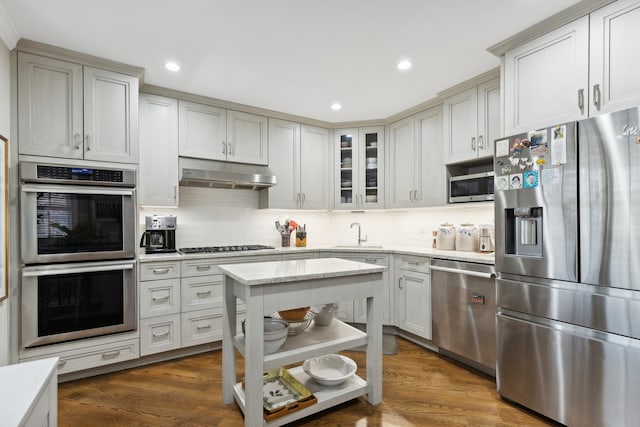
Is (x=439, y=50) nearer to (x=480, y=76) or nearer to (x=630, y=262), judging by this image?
(x=480, y=76)

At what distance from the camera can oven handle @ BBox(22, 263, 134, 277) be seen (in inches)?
87.6

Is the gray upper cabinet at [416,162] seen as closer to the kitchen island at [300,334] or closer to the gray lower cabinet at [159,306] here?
the kitchen island at [300,334]

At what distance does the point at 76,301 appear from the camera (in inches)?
93.8

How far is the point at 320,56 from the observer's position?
2447 mm

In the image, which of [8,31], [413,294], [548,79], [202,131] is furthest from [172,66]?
[413,294]

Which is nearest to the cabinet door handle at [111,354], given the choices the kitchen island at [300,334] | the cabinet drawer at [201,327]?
the cabinet drawer at [201,327]

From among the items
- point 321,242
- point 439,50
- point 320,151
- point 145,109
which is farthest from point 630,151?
point 145,109

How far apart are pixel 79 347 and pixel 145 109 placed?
214 cm

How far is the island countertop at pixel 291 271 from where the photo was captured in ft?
5.45

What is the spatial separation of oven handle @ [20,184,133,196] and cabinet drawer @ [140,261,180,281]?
0.65 meters

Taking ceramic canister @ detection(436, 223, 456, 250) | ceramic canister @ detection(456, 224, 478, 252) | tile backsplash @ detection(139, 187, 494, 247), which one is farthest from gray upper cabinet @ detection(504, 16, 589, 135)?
ceramic canister @ detection(436, 223, 456, 250)

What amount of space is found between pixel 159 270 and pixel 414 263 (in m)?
2.43

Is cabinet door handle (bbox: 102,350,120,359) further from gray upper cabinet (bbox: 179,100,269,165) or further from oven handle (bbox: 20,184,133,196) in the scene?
gray upper cabinet (bbox: 179,100,269,165)

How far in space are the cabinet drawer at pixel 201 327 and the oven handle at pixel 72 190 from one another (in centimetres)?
123
